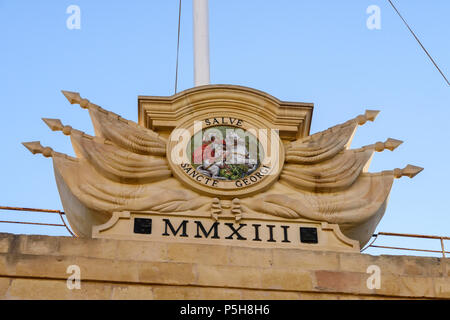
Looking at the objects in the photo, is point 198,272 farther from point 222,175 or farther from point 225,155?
point 225,155

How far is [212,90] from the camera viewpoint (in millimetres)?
15656

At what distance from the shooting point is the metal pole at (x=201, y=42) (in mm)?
18734

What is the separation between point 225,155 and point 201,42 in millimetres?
4942

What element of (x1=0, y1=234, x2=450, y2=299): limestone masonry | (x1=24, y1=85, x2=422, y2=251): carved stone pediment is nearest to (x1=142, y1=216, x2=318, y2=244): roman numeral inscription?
(x1=24, y1=85, x2=422, y2=251): carved stone pediment

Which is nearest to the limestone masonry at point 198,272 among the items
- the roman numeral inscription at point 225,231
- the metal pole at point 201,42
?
the roman numeral inscription at point 225,231

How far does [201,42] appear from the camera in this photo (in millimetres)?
19531

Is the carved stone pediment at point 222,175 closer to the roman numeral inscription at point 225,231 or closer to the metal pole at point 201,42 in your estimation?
the roman numeral inscription at point 225,231

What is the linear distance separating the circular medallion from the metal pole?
3.04 meters

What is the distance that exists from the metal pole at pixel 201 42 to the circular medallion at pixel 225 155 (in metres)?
3.04

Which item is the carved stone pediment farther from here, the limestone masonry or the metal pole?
the metal pole

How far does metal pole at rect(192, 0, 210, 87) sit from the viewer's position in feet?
61.5

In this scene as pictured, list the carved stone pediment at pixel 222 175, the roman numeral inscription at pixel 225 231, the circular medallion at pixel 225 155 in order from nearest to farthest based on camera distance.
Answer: the roman numeral inscription at pixel 225 231 → the carved stone pediment at pixel 222 175 → the circular medallion at pixel 225 155

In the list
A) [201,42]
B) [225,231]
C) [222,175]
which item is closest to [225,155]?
[222,175]

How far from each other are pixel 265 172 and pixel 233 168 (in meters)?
0.55
